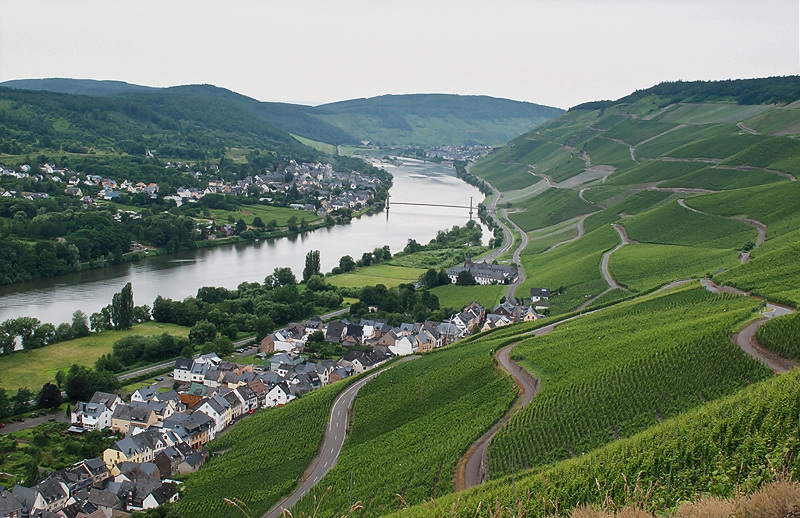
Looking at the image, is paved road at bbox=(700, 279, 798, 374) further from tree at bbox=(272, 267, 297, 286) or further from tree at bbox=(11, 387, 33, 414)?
tree at bbox=(272, 267, 297, 286)

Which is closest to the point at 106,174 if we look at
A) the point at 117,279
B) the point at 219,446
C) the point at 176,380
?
the point at 117,279

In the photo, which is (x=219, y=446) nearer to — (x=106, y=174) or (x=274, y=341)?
(x=274, y=341)

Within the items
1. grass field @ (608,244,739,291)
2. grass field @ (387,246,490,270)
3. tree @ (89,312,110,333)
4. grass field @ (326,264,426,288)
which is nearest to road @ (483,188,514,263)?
grass field @ (387,246,490,270)

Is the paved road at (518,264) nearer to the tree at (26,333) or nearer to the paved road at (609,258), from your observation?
the paved road at (609,258)

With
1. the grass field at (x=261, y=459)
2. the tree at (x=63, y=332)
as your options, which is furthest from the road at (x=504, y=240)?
the grass field at (x=261, y=459)

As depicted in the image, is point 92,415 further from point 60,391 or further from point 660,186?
point 660,186

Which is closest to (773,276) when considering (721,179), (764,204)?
(764,204)
